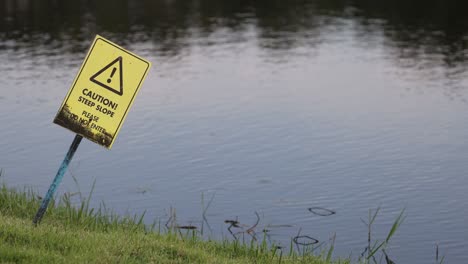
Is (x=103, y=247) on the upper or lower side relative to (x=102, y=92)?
lower

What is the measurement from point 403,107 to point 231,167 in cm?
849

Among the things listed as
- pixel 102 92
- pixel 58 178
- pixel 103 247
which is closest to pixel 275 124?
pixel 58 178

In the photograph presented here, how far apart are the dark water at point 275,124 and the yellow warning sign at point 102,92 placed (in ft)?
20.4

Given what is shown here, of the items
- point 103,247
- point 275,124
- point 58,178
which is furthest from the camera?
point 275,124

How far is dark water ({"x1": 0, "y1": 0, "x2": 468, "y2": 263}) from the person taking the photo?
18562mm

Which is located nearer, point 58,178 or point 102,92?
point 102,92

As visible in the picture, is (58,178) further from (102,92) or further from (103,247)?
(103,247)

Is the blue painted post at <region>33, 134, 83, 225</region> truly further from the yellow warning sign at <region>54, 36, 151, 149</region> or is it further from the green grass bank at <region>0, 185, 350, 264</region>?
the yellow warning sign at <region>54, 36, 151, 149</region>

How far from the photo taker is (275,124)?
2605 centimetres

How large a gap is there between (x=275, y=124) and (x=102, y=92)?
49.9 feet

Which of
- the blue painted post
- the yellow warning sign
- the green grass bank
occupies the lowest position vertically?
the green grass bank

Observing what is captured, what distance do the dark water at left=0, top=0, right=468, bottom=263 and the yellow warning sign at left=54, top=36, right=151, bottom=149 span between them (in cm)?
623

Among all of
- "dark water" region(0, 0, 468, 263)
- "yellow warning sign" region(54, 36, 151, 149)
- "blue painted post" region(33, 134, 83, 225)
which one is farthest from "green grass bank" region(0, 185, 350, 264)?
"dark water" region(0, 0, 468, 263)

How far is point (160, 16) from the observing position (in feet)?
163
